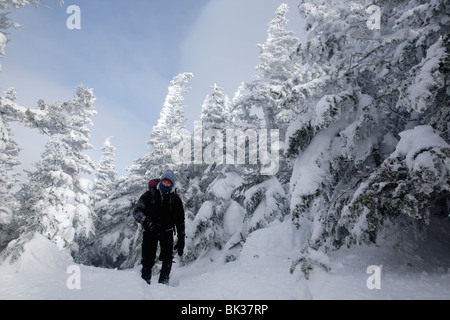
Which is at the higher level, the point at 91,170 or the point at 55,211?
the point at 91,170

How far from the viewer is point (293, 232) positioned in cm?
831

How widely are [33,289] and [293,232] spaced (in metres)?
6.73

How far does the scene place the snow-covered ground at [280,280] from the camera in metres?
3.52

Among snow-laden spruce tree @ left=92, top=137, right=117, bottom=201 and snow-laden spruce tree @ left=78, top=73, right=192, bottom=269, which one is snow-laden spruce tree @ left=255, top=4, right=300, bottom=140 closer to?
snow-laden spruce tree @ left=78, top=73, right=192, bottom=269

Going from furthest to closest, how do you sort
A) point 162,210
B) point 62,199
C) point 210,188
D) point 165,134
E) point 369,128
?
1. point 165,134
2. point 62,199
3. point 210,188
4. point 162,210
5. point 369,128

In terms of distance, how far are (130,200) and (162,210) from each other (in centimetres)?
1368

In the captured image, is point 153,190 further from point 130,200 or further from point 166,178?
point 130,200

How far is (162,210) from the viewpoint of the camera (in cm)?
617

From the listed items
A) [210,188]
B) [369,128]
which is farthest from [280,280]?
[210,188]

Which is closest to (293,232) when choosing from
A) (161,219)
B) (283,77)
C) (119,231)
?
(161,219)

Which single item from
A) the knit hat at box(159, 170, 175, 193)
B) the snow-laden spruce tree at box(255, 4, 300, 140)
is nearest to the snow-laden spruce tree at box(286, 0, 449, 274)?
the knit hat at box(159, 170, 175, 193)

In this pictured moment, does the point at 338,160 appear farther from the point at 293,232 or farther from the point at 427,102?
the point at 293,232

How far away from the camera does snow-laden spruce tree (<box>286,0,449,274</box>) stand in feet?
12.6
